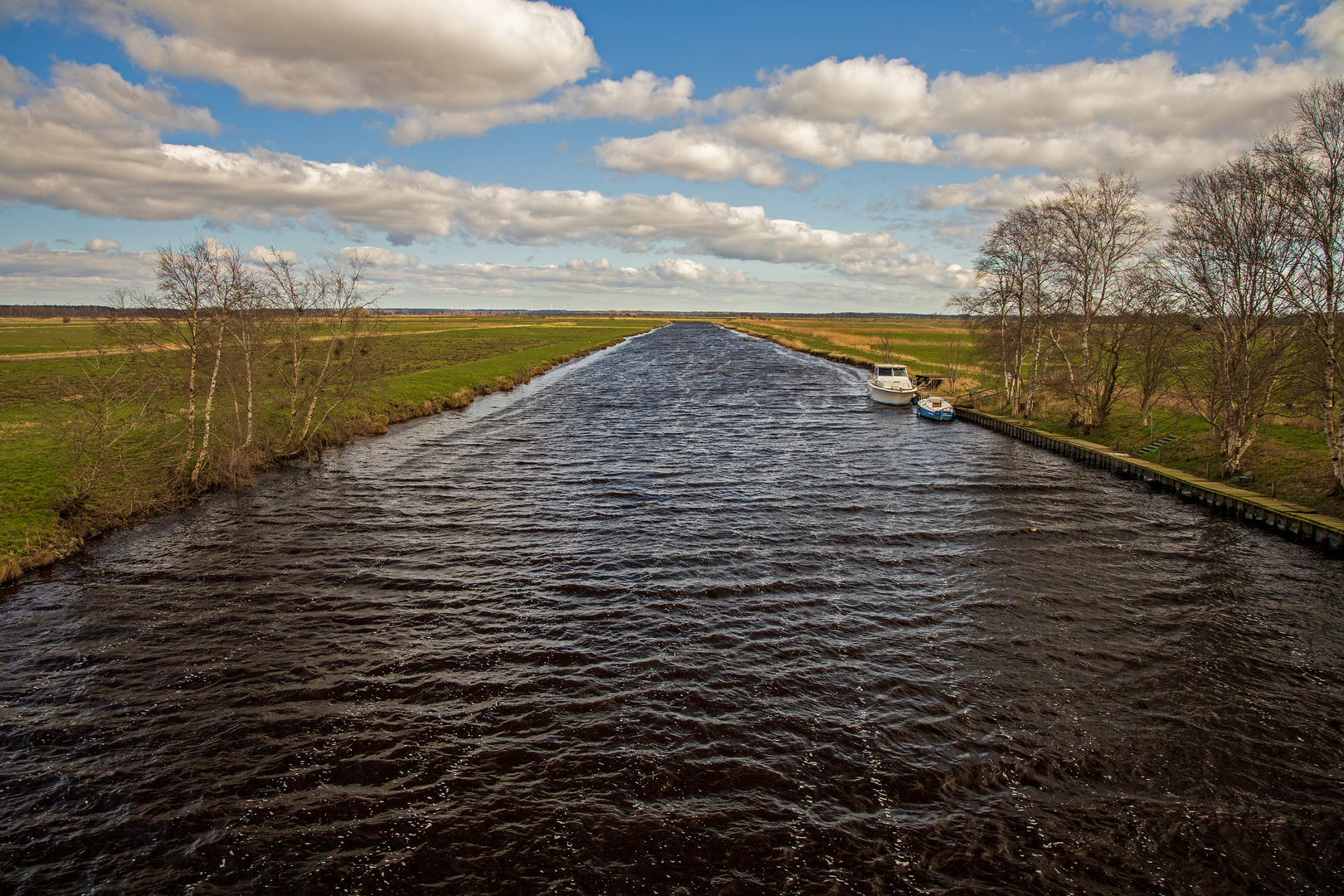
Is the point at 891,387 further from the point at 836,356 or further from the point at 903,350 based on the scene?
the point at 903,350

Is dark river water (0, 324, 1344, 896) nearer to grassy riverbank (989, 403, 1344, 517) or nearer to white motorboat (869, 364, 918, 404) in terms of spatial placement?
grassy riverbank (989, 403, 1344, 517)

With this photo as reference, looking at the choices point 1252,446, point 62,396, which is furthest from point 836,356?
point 62,396

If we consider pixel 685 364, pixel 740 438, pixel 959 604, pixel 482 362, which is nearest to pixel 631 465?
pixel 740 438

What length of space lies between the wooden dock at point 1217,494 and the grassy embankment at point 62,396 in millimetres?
41127

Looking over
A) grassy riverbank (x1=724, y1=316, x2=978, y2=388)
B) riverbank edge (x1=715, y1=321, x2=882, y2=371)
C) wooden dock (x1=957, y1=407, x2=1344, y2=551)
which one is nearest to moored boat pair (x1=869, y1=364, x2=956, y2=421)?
grassy riverbank (x1=724, y1=316, x2=978, y2=388)

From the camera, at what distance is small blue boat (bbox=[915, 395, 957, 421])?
49.4 metres

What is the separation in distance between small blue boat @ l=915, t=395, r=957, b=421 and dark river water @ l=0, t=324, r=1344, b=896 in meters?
24.7

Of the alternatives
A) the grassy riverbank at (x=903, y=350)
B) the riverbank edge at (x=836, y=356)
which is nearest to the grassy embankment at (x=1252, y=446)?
the grassy riverbank at (x=903, y=350)

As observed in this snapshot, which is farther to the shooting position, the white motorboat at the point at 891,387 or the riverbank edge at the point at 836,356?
the riverbank edge at the point at 836,356

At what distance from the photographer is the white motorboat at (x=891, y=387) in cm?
5475

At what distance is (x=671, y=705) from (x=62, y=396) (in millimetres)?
45325

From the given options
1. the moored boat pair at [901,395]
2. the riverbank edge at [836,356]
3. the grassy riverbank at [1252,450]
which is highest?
the riverbank edge at [836,356]

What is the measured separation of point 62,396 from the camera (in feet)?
126

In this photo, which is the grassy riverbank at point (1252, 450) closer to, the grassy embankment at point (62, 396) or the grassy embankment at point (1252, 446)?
the grassy embankment at point (1252, 446)
